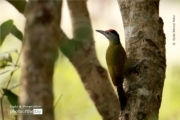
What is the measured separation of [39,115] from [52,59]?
0.59 feet

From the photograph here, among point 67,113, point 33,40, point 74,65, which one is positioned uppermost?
point 33,40

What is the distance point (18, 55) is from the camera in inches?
48.8

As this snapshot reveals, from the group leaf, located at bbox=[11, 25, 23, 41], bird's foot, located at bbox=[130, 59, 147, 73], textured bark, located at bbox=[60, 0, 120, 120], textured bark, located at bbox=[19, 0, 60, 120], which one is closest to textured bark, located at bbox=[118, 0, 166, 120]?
bird's foot, located at bbox=[130, 59, 147, 73]

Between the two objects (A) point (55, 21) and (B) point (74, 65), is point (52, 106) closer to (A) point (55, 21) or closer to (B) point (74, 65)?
(B) point (74, 65)

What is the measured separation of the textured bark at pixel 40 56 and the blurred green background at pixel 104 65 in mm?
39

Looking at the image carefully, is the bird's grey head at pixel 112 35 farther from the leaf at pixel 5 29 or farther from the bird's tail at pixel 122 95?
the leaf at pixel 5 29

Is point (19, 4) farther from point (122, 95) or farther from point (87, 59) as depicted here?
point (122, 95)

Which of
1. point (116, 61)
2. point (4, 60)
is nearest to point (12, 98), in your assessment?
point (4, 60)

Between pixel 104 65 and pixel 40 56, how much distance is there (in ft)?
0.67

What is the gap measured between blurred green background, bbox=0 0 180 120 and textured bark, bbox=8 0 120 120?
2 cm

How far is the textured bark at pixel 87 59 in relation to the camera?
120cm

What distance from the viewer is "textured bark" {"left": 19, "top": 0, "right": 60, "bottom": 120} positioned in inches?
45.1

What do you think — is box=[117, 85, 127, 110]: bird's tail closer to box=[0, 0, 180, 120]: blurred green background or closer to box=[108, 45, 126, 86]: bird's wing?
box=[108, 45, 126, 86]: bird's wing

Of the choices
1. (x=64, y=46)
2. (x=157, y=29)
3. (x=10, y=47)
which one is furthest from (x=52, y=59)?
(x=157, y=29)
